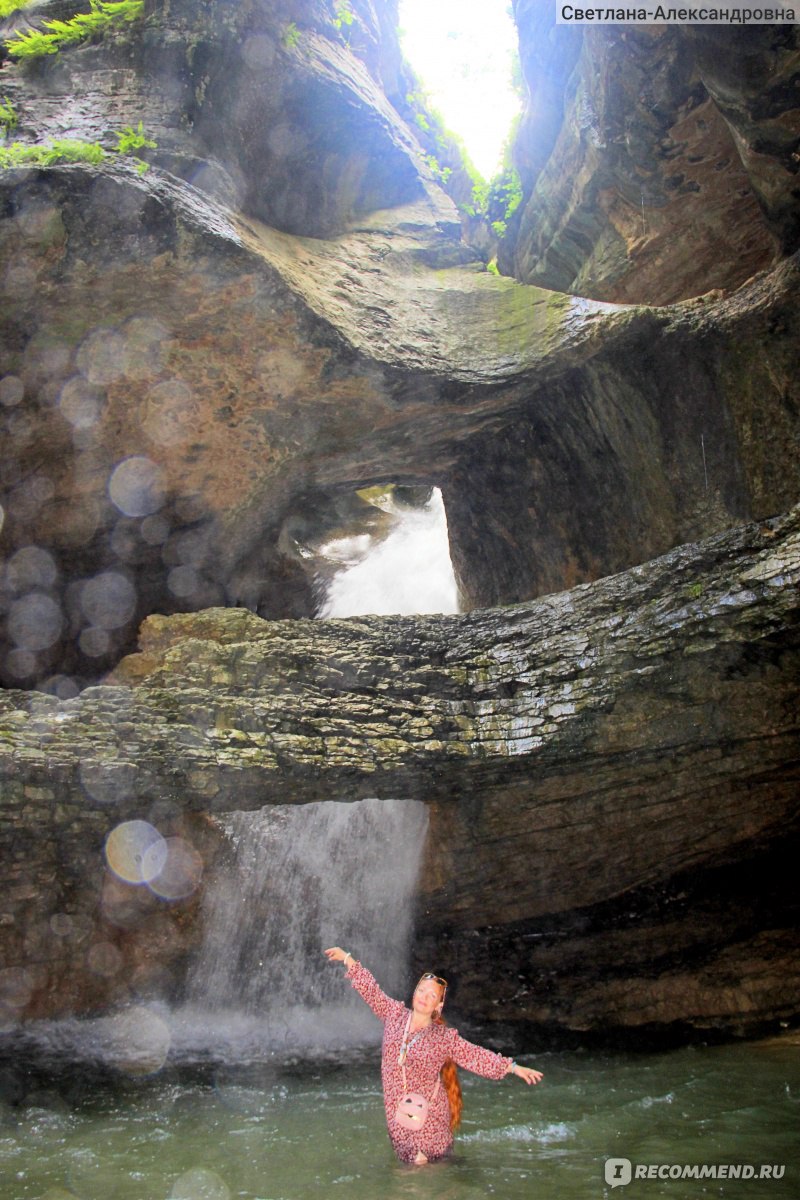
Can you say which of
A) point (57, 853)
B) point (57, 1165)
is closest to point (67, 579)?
point (57, 853)

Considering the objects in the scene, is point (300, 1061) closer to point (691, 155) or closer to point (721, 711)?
point (721, 711)

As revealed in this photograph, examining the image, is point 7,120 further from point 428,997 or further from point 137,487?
point 428,997

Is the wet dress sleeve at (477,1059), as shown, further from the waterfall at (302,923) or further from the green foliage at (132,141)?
the green foliage at (132,141)

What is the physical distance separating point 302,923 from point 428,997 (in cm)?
473

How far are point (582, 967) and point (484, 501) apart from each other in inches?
268

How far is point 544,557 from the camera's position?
492 inches

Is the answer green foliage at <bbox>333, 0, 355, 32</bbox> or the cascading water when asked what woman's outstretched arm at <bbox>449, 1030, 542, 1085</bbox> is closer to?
the cascading water

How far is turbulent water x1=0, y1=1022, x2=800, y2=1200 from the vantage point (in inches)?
193

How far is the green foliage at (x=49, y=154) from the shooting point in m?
8.52

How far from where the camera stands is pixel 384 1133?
6.26 metres

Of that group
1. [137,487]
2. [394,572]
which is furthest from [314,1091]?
[394,572]

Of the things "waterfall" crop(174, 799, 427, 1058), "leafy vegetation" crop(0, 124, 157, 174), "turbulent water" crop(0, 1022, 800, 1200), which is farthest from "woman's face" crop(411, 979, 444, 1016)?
"leafy vegetation" crop(0, 124, 157, 174)

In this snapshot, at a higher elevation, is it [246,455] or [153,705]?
[246,455]

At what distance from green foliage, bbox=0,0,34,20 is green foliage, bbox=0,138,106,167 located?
142 inches
